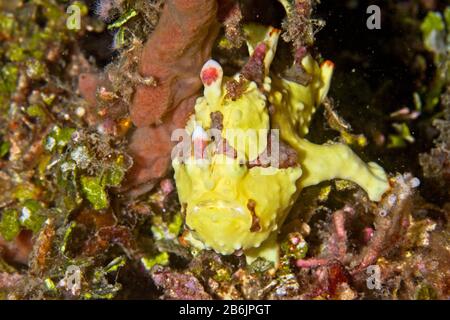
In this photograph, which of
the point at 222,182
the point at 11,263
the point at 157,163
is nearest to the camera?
the point at 222,182

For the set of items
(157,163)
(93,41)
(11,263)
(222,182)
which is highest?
(93,41)

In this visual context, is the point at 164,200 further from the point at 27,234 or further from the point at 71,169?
the point at 27,234

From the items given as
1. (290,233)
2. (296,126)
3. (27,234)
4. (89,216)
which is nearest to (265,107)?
(296,126)

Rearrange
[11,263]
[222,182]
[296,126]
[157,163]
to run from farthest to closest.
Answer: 1. [11,263]
2. [157,163]
3. [296,126]
4. [222,182]

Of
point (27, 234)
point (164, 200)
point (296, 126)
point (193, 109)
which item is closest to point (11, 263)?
point (27, 234)

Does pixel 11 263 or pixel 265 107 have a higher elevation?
pixel 265 107

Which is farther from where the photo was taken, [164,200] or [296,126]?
[164,200]
